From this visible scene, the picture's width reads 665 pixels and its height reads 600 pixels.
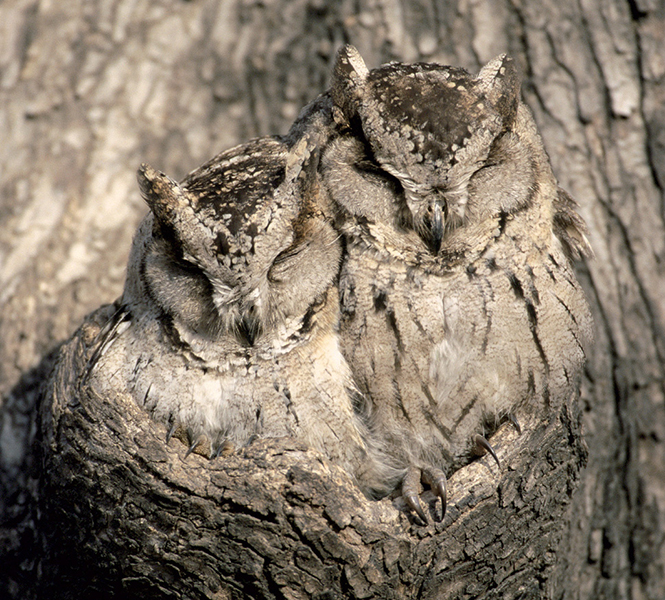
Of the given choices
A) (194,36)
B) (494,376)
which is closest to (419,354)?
(494,376)

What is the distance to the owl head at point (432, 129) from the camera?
1590mm

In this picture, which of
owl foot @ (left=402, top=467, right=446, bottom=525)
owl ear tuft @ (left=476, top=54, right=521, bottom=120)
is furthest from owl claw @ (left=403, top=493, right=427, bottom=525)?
owl ear tuft @ (left=476, top=54, right=521, bottom=120)

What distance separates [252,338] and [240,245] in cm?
29

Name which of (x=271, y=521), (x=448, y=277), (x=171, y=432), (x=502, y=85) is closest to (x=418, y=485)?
(x=271, y=521)

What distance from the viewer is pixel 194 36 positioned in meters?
2.81

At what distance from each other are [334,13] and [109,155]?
3.54 feet

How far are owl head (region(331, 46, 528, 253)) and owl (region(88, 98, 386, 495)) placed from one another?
6.1 inches

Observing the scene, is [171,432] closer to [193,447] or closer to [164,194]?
[193,447]

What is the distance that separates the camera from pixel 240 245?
60.8 inches

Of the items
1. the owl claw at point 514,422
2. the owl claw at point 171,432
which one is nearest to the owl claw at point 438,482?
the owl claw at point 514,422

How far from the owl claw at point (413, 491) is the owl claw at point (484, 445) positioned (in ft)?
0.59

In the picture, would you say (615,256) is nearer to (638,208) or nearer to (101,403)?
(638,208)

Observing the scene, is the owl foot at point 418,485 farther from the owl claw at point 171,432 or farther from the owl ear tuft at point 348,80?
the owl ear tuft at point 348,80

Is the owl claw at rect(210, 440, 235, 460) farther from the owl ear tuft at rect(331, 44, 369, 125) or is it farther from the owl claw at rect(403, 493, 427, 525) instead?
the owl ear tuft at rect(331, 44, 369, 125)
